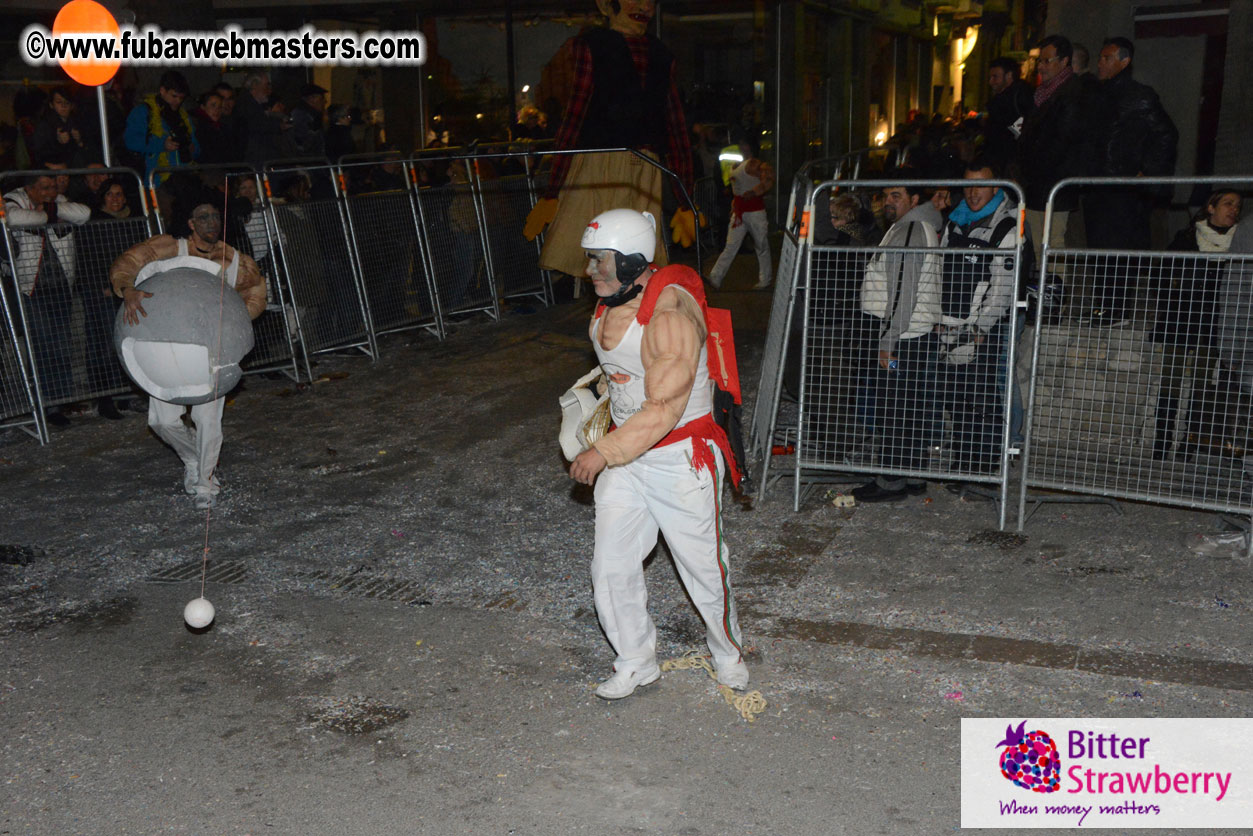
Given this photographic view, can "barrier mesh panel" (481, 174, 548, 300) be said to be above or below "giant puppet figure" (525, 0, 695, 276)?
below

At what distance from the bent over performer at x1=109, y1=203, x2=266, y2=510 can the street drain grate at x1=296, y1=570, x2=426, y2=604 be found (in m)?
1.36

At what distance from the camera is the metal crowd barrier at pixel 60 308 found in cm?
880

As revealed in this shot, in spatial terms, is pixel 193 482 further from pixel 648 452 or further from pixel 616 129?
pixel 616 129

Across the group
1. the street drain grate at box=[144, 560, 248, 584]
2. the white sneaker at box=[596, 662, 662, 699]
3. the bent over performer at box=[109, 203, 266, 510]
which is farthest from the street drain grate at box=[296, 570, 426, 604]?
the white sneaker at box=[596, 662, 662, 699]

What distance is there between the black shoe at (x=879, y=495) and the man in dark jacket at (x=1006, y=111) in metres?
4.30

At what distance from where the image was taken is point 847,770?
166 inches

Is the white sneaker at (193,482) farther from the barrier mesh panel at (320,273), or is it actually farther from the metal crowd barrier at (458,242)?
the metal crowd barrier at (458,242)

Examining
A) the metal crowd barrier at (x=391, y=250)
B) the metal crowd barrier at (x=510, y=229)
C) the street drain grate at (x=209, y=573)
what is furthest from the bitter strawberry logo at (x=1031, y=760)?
the metal crowd barrier at (x=510, y=229)

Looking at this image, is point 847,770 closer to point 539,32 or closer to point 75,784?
point 75,784

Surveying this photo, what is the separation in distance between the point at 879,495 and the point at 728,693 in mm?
2743

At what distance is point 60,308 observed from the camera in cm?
904

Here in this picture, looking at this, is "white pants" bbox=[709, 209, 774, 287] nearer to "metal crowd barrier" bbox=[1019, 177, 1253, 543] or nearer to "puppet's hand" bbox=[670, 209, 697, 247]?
"puppet's hand" bbox=[670, 209, 697, 247]

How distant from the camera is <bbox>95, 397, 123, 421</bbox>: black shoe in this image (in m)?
9.50

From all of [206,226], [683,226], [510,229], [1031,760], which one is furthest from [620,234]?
[510,229]
